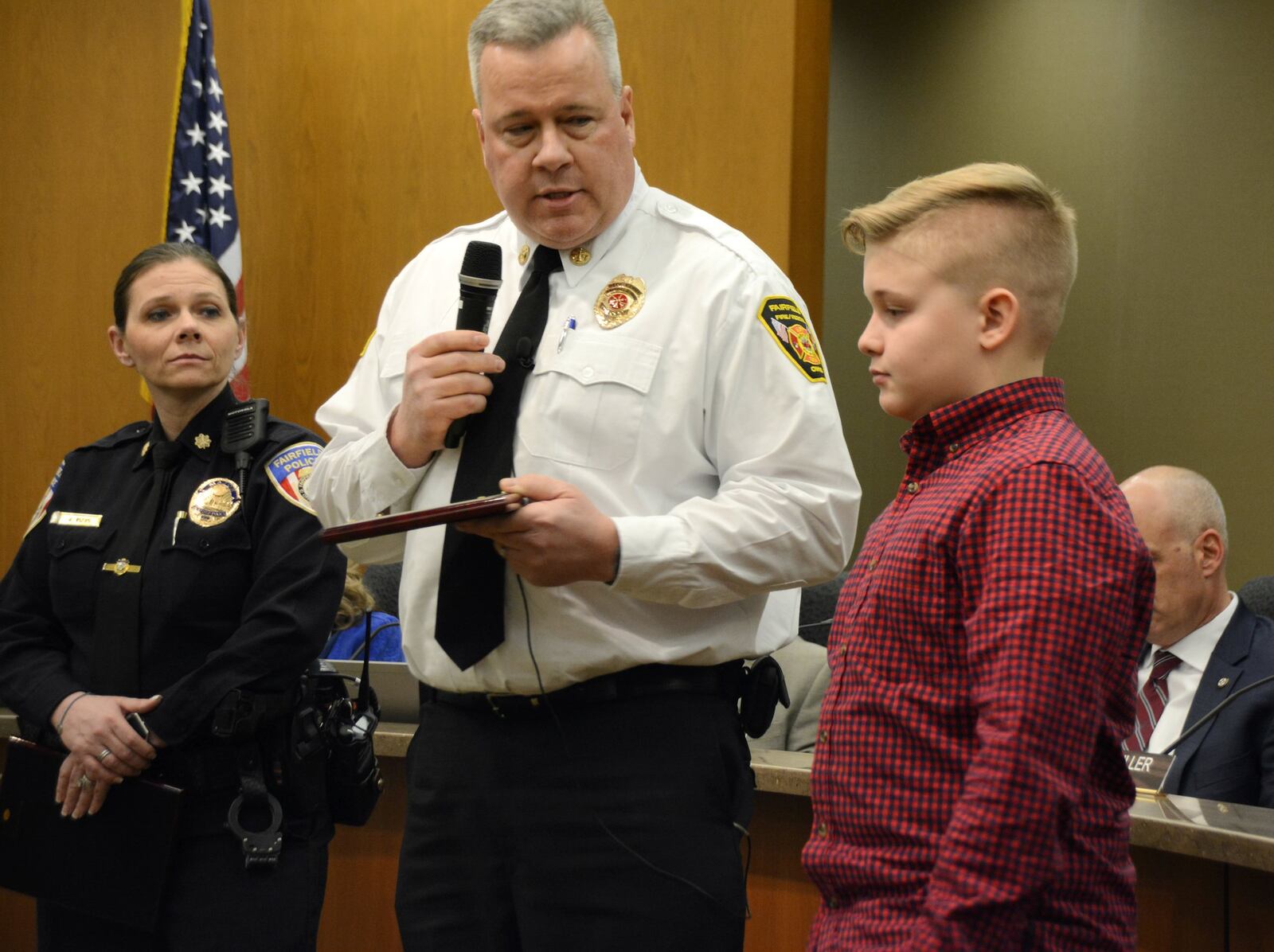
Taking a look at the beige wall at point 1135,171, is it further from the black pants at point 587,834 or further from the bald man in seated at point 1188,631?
the black pants at point 587,834

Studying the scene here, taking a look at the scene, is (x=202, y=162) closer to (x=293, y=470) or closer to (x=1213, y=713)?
(x=293, y=470)

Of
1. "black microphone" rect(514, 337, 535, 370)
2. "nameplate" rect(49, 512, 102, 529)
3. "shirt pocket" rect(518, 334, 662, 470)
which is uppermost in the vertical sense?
"black microphone" rect(514, 337, 535, 370)

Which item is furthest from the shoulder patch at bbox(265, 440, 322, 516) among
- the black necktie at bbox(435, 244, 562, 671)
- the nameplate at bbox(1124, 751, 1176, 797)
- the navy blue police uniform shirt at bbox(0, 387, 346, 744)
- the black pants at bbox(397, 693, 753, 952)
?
the nameplate at bbox(1124, 751, 1176, 797)

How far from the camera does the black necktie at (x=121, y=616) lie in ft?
6.71

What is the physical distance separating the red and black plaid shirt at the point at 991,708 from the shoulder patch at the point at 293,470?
3.64 ft

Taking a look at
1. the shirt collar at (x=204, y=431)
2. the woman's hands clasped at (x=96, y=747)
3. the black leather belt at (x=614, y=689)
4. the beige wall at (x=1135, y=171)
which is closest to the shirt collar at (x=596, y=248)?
the black leather belt at (x=614, y=689)

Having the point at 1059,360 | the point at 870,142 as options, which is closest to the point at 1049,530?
the point at 1059,360

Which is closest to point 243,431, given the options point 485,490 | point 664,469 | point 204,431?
point 204,431

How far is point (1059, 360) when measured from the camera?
17.8 feet

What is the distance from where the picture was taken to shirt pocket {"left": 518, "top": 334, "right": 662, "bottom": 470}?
5.15 ft

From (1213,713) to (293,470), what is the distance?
5.25ft

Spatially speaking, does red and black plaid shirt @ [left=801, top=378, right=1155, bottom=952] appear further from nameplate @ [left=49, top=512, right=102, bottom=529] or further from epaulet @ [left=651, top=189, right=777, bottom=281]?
nameplate @ [left=49, top=512, right=102, bottom=529]

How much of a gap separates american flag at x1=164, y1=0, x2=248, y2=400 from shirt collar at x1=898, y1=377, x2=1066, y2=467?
3.74 metres

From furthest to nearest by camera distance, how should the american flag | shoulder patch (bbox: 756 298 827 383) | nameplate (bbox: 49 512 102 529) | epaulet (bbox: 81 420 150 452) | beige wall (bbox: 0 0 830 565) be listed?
the american flag < beige wall (bbox: 0 0 830 565) < epaulet (bbox: 81 420 150 452) < nameplate (bbox: 49 512 102 529) < shoulder patch (bbox: 756 298 827 383)
